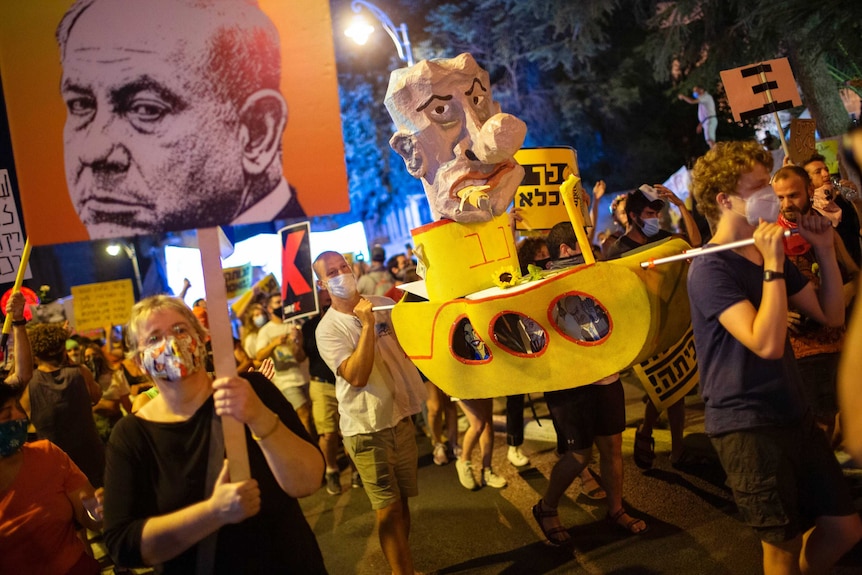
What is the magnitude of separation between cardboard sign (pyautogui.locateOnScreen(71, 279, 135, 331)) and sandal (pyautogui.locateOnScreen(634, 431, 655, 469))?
25.4 ft

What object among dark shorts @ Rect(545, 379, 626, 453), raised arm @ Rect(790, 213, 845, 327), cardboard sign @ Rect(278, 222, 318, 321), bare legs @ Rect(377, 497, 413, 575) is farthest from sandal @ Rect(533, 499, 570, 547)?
raised arm @ Rect(790, 213, 845, 327)

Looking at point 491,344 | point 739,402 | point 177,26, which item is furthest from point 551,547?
point 177,26

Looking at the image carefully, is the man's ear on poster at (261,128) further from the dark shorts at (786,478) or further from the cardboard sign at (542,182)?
the cardboard sign at (542,182)

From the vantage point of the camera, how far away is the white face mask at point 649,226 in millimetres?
5582

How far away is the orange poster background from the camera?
2455 mm

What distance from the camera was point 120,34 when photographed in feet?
8.09

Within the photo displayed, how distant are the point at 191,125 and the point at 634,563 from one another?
3.65 m

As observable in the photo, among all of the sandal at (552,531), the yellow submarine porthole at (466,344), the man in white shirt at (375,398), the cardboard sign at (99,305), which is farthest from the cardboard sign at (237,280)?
the yellow submarine porthole at (466,344)

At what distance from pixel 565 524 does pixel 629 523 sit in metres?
0.55

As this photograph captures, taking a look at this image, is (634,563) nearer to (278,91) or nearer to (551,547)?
(551,547)

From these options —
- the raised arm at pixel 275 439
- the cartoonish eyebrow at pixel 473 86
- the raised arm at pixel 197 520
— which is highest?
the cartoonish eyebrow at pixel 473 86

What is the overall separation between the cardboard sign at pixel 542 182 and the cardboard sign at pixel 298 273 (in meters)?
1.72

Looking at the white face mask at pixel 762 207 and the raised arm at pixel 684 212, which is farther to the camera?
the raised arm at pixel 684 212

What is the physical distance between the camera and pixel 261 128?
260cm
